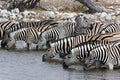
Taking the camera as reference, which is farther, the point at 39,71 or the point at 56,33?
the point at 56,33

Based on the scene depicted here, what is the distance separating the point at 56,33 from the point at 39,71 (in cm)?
438

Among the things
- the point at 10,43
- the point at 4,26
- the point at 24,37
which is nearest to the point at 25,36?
the point at 24,37

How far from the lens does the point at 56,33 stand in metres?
20.9

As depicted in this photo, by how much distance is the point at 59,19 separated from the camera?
2566 cm

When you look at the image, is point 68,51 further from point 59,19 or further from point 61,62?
point 59,19

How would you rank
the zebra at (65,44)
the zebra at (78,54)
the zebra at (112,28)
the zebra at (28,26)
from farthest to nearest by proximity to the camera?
the zebra at (112,28) → the zebra at (28,26) → the zebra at (65,44) → the zebra at (78,54)

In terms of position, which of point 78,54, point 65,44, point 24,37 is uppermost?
point 24,37

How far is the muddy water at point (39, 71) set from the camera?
1582 centimetres

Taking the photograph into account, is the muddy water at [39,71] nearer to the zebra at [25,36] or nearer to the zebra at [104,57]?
the zebra at [104,57]

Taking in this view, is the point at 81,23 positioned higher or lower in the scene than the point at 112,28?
higher

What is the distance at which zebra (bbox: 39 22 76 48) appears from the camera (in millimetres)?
20344

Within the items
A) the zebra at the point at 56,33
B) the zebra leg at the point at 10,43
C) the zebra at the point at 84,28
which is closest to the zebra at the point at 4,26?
the zebra leg at the point at 10,43

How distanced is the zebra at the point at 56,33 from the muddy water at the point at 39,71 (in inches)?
52.8

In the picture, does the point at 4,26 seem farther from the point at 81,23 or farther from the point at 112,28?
the point at 112,28
